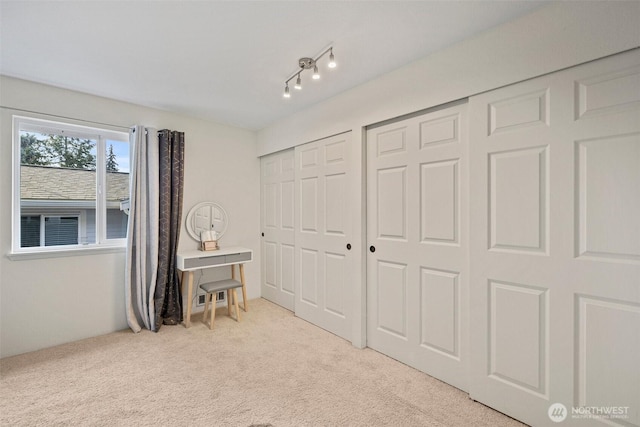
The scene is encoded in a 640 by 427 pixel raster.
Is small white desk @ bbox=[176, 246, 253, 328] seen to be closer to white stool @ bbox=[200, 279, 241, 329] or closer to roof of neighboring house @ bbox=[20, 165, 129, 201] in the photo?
white stool @ bbox=[200, 279, 241, 329]


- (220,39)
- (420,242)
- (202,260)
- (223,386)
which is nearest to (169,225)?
(202,260)

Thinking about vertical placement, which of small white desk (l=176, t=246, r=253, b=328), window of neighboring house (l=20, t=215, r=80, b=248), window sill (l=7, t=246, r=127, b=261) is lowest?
small white desk (l=176, t=246, r=253, b=328)

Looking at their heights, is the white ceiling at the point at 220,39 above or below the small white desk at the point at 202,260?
above

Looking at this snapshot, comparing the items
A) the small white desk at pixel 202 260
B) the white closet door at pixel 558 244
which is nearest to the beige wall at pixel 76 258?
the small white desk at pixel 202 260

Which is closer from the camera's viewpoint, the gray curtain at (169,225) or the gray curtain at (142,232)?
the gray curtain at (142,232)

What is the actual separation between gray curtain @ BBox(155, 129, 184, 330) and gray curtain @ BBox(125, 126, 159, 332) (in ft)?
0.19

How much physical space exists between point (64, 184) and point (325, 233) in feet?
8.59

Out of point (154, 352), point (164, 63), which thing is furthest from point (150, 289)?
point (164, 63)

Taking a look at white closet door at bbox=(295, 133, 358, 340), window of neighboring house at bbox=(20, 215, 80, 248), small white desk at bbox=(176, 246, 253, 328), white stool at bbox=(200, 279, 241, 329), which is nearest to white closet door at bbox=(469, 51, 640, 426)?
white closet door at bbox=(295, 133, 358, 340)

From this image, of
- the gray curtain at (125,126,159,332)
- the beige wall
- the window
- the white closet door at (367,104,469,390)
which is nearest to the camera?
the white closet door at (367,104,469,390)

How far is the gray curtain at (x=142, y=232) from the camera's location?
293 centimetres

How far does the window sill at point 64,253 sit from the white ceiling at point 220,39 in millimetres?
1520

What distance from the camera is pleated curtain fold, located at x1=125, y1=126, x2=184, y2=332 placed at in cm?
295

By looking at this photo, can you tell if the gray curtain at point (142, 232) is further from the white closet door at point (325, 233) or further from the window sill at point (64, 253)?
the white closet door at point (325, 233)
